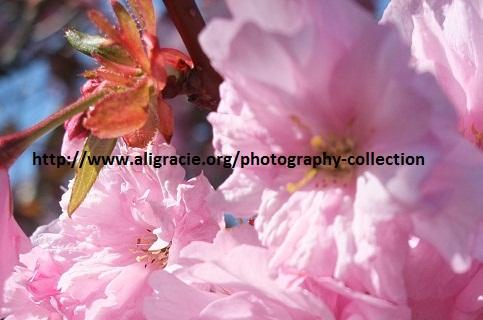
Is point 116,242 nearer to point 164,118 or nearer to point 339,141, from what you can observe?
point 164,118

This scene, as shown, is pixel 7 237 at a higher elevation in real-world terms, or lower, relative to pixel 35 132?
lower

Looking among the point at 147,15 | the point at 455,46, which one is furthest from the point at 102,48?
the point at 455,46

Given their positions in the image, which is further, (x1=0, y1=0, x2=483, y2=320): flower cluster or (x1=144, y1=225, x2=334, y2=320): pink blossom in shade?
(x1=144, y1=225, x2=334, y2=320): pink blossom in shade

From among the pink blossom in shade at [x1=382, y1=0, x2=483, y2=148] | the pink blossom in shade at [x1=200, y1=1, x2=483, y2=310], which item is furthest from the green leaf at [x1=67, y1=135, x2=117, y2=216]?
the pink blossom in shade at [x1=382, y1=0, x2=483, y2=148]

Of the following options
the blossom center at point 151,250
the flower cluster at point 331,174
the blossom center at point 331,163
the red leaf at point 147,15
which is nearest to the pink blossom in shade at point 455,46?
the flower cluster at point 331,174

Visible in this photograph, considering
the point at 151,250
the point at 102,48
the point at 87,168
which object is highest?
the point at 102,48

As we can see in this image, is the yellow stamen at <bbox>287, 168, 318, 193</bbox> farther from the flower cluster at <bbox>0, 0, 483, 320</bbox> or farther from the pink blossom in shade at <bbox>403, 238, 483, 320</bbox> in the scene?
the pink blossom in shade at <bbox>403, 238, 483, 320</bbox>

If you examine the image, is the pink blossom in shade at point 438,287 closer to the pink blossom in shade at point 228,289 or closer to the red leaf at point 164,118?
the pink blossom in shade at point 228,289
